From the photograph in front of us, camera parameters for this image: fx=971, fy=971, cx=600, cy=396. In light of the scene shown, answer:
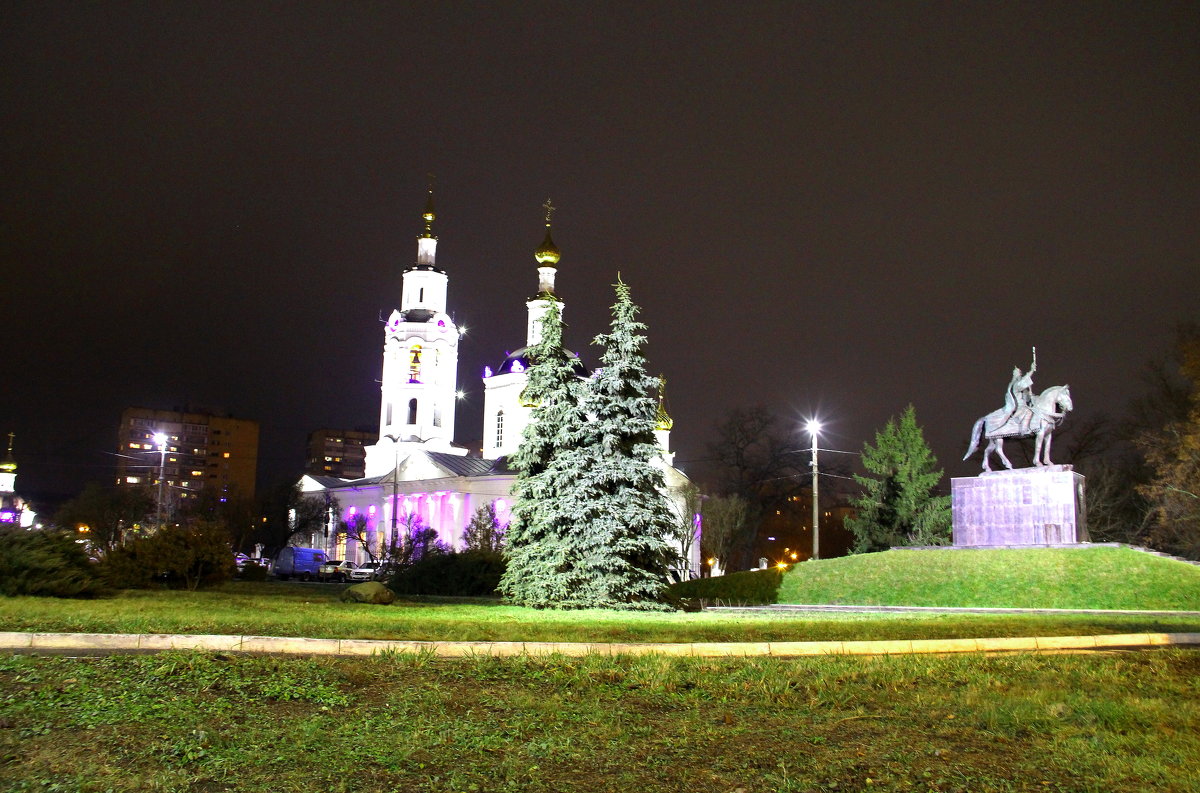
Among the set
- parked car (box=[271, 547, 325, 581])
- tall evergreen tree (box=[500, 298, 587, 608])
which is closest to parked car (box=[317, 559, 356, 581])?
parked car (box=[271, 547, 325, 581])

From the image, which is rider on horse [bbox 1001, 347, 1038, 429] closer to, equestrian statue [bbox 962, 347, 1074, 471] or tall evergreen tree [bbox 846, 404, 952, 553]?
equestrian statue [bbox 962, 347, 1074, 471]

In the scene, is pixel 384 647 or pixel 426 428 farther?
pixel 426 428

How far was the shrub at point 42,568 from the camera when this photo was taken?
16.0 metres

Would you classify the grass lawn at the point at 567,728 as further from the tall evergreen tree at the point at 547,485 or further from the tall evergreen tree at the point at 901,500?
the tall evergreen tree at the point at 901,500

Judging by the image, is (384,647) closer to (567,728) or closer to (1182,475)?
(567,728)

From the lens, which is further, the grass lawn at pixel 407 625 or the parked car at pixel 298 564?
the parked car at pixel 298 564

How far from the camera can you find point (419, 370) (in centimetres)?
7675

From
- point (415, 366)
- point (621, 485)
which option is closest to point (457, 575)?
point (621, 485)

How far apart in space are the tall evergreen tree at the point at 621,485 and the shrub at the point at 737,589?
949 cm

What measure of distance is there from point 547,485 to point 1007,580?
1538cm

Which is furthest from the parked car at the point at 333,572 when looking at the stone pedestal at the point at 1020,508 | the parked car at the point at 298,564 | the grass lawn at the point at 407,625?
the grass lawn at the point at 407,625

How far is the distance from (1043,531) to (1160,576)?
19.5 ft

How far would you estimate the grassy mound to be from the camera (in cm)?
2711

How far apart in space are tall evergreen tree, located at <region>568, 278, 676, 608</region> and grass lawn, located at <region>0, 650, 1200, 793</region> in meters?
12.5
